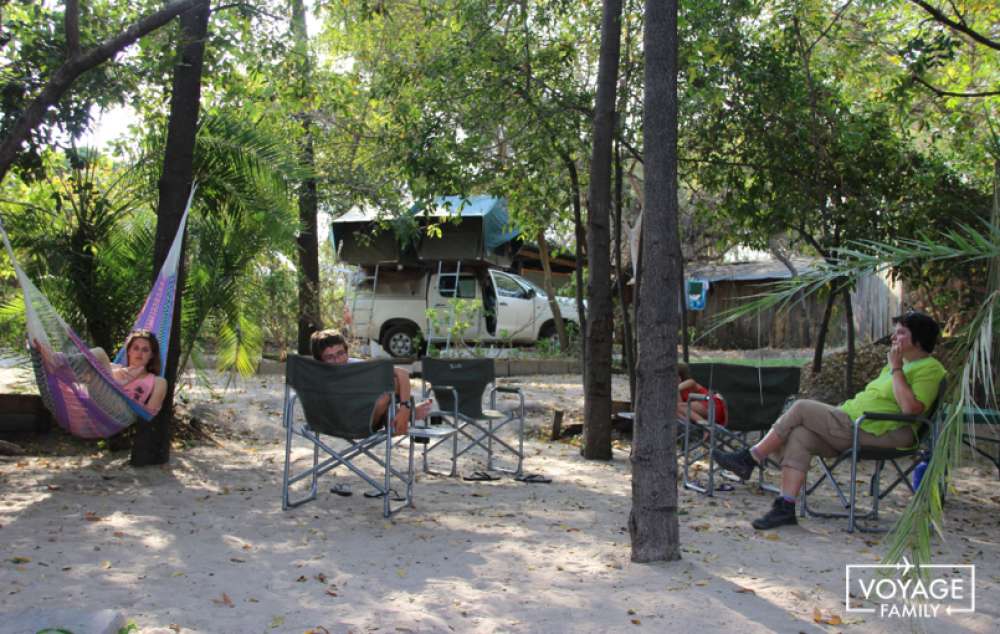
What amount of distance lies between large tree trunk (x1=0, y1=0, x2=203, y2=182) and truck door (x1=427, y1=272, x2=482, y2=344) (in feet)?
25.0

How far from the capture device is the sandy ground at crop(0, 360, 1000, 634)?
3188mm

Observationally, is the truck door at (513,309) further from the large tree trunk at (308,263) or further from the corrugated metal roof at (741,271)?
the corrugated metal roof at (741,271)

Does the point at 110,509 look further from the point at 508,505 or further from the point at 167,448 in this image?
the point at 508,505

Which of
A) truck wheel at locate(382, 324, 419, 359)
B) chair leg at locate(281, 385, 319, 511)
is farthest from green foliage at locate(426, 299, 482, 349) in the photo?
chair leg at locate(281, 385, 319, 511)

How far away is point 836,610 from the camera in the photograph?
10.8 feet

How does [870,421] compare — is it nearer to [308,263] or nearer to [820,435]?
[820,435]

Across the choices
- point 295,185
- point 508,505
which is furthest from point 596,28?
point 508,505

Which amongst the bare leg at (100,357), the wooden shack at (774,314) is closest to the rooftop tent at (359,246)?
the wooden shack at (774,314)

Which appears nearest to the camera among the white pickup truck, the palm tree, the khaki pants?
the palm tree

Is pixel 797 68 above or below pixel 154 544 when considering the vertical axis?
above

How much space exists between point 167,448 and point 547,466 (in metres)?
2.55

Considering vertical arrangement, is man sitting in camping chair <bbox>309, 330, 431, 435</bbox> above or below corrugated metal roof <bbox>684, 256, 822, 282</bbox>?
below

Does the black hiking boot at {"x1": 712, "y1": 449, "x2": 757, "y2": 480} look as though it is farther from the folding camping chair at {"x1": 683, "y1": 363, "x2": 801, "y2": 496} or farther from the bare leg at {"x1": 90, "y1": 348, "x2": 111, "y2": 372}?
the bare leg at {"x1": 90, "y1": 348, "x2": 111, "y2": 372}

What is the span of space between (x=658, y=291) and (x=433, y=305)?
33.3 feet
